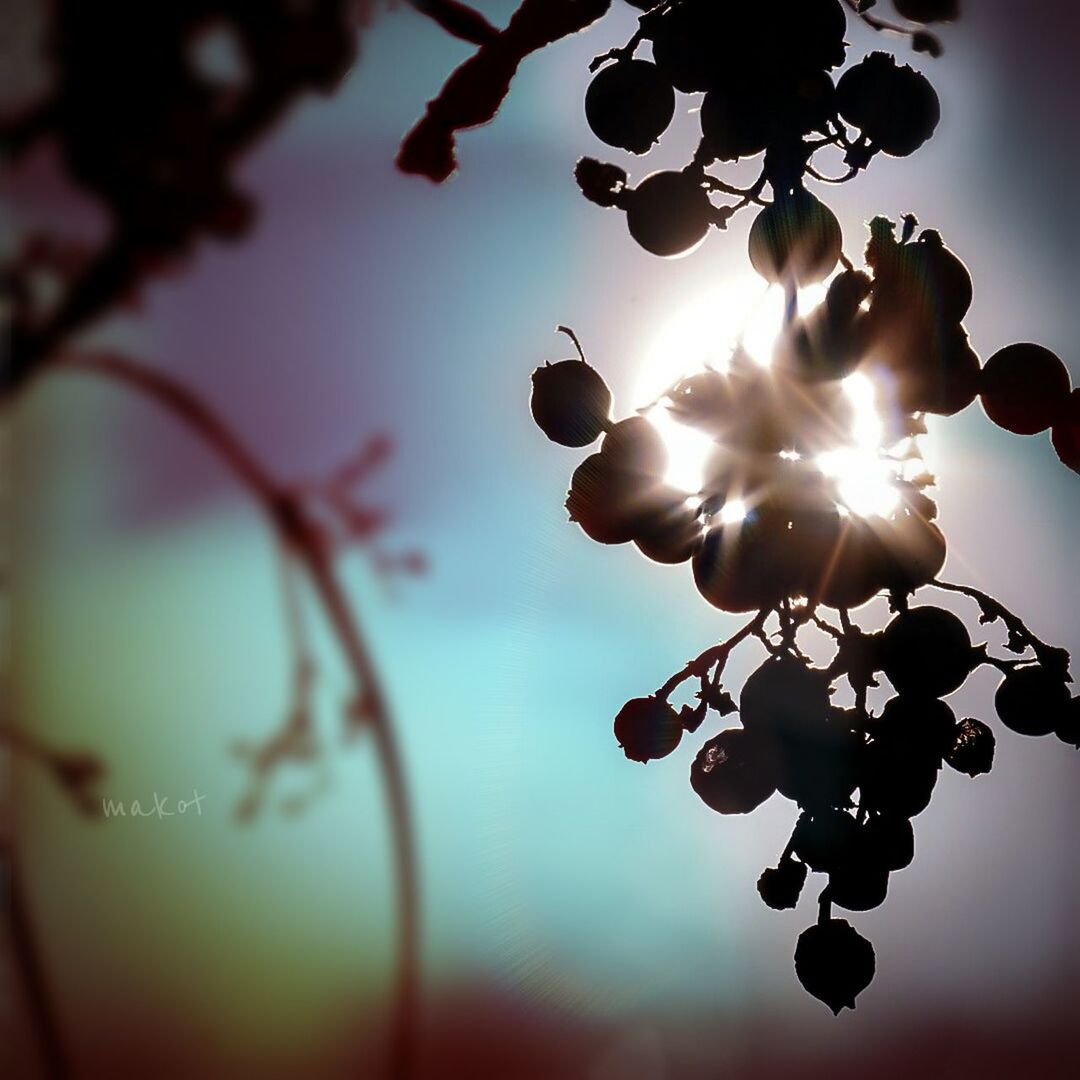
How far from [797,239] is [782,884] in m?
0.21

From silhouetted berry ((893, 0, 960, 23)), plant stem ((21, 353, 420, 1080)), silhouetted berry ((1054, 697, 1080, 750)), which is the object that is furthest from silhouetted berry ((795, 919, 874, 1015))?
plant stem ((21, 353, 420, 1080))

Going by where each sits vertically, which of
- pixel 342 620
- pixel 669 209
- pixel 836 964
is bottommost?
pixel 836 964

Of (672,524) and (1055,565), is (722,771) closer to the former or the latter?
(672,524)

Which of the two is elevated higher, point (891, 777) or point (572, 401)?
point (572, 401)

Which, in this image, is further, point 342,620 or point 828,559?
point 342,620

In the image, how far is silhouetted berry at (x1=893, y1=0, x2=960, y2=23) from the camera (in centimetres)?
35

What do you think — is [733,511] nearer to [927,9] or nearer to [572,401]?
[572,401]

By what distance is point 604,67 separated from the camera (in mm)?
345

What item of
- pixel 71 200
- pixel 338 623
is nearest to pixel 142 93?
pixel 71 200

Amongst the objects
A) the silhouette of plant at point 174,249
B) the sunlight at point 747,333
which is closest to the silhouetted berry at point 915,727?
the sunlight at point 747,333

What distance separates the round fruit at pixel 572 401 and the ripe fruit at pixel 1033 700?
0.17 meters

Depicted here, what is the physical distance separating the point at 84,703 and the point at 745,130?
660 millimetres

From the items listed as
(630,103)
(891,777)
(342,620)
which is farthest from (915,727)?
(342,620)

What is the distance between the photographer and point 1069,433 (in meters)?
0.34
